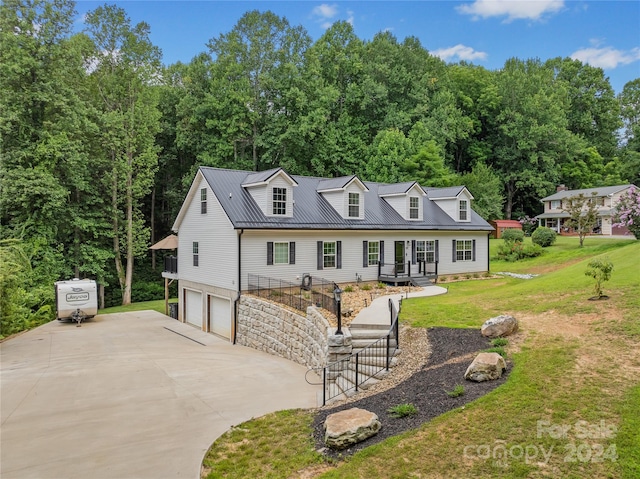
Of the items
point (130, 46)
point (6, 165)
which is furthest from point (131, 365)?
point (130, 46)

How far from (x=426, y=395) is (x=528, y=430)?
202 centimetres

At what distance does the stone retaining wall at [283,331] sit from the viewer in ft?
43.3

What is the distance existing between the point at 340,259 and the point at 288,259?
3092 millimetres

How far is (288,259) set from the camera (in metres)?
20.0

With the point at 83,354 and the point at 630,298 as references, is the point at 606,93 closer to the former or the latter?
the point at 630,298

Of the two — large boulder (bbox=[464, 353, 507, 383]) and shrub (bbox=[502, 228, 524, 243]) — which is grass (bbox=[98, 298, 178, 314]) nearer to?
large boulder (bbox=[464, 353, 507, 383])

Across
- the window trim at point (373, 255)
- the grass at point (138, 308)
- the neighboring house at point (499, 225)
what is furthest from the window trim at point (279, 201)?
the neighboring house at point (499, 225)

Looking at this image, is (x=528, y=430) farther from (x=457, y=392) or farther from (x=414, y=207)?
(x=414, y=207)

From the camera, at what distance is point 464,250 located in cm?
2688

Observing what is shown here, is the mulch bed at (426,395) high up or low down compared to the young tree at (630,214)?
down

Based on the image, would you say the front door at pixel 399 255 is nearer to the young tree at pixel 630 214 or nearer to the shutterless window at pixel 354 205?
the shutterless window at pixel 354 205

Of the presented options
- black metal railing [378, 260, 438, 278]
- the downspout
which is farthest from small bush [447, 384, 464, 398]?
black metal railing [378, 260, 438, 278]

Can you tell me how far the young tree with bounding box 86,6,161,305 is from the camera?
98.0 feet

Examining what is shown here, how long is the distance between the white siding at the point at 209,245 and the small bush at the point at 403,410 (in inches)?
483
